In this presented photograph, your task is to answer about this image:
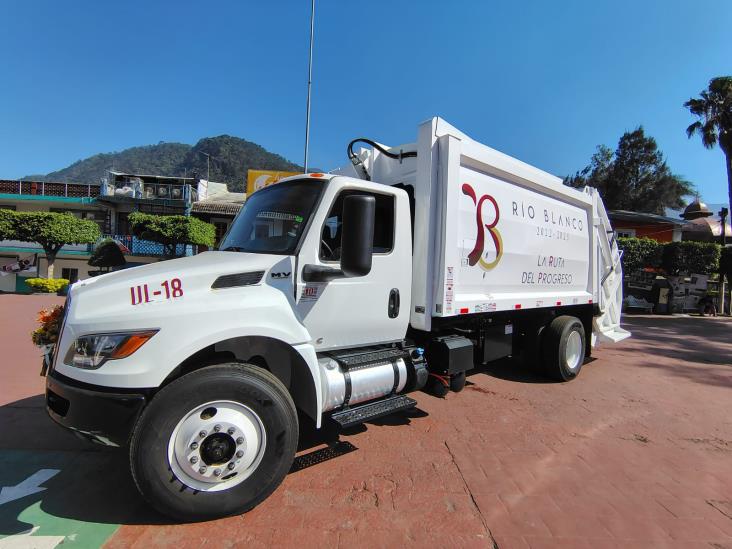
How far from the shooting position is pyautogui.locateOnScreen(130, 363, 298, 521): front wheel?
249 cm

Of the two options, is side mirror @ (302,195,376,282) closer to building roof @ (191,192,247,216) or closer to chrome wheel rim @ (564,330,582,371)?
chrome wheel rim @ (564,330,582,371)

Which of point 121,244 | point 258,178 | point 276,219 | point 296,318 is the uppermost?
point 258,178

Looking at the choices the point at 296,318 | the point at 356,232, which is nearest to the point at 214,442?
the point at 296,318

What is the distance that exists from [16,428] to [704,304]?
23731mm

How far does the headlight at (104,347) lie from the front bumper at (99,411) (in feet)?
0.45

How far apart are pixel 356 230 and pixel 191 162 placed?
92590 millimetres

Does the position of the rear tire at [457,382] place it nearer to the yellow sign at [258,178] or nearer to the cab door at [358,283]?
the cab door at [358,283]

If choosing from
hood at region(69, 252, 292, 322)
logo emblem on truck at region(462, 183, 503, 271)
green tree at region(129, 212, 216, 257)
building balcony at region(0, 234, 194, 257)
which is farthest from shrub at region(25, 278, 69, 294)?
logo emblem on truck at region(462, 183, 503, 271)

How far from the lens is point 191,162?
3361 inches

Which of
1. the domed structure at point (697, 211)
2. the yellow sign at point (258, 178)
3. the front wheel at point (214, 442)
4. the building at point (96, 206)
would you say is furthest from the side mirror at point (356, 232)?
the domed structure at point (697, 211)

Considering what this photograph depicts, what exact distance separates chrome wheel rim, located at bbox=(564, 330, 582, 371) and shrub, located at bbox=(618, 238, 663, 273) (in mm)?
14826

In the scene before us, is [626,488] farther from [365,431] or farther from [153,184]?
[153,184]

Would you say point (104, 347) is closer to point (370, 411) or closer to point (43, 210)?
point (370, 411)

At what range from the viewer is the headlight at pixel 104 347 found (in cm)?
248
